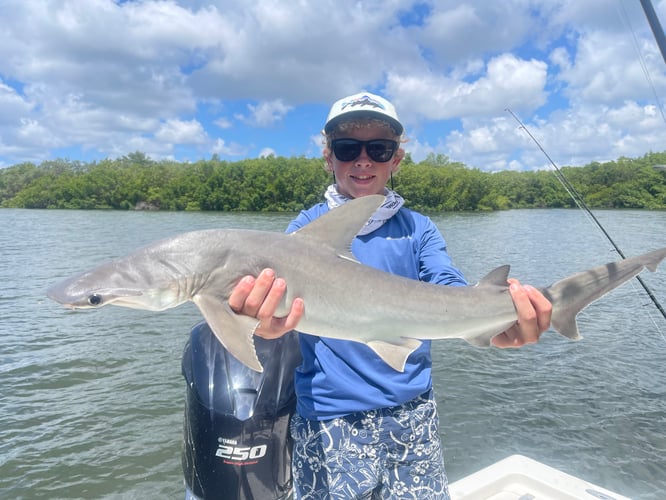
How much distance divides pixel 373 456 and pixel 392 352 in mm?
494

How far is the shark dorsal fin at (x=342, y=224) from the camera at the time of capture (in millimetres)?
2043

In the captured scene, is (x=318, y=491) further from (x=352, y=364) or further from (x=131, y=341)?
(x=131, y=341)

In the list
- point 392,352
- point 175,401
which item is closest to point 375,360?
point 392,352

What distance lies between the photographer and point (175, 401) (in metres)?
7.06

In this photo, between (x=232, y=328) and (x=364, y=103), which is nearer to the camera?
(x=232, y=328)

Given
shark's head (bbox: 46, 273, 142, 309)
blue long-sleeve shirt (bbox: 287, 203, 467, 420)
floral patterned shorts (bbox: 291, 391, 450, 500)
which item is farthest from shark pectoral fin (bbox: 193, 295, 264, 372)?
floral patterned shorts (bbox: 291, 391, 450, 500)

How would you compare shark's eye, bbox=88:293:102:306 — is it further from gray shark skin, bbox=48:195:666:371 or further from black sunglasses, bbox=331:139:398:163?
black sunglasses, bbox=331:139:398:163

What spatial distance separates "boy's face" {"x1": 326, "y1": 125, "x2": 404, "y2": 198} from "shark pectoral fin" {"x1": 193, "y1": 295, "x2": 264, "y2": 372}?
0.94 metres

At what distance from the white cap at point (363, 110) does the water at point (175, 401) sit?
4508mm

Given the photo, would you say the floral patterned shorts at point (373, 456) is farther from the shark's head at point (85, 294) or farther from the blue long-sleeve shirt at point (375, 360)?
the shark's head at point (85, 294)

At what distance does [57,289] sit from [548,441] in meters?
6.23

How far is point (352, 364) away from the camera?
85.8 inches

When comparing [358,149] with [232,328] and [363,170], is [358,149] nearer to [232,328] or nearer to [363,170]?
[363,170]

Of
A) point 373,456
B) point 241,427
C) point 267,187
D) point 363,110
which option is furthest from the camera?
point 267,187
